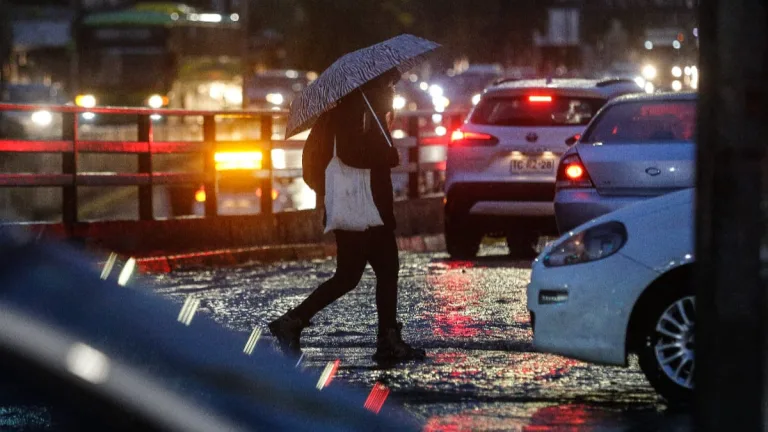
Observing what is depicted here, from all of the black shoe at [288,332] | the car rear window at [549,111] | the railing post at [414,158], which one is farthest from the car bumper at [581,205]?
the railing post at [414,158]

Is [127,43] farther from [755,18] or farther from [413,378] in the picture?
[755,18]

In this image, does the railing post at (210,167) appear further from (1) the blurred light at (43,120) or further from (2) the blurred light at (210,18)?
(2) the blurred light at (210,18)

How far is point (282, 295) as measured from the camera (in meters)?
13.7

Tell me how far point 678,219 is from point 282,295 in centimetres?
604

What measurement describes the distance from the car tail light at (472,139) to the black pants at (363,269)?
6203mm

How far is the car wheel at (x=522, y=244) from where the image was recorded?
17375 millimetres

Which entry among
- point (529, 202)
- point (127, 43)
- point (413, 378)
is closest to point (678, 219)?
point (413, 378)

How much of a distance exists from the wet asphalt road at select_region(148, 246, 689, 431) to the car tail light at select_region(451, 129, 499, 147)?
3.74ft

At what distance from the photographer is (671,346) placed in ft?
26.6

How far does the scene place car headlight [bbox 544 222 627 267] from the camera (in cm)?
825

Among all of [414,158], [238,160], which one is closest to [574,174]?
[238,160]

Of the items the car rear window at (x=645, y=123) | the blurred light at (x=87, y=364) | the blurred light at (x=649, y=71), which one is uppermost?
the blurred light at (x=649, y=71)

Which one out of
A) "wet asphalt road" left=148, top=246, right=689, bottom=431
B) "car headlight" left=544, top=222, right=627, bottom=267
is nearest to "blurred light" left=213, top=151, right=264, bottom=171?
"wet asphalt road" left=148, top=246, right=689, bottom=431

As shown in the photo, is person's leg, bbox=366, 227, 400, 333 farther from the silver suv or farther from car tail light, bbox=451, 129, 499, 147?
car tail light, bbox=451, 129, 499, 147
